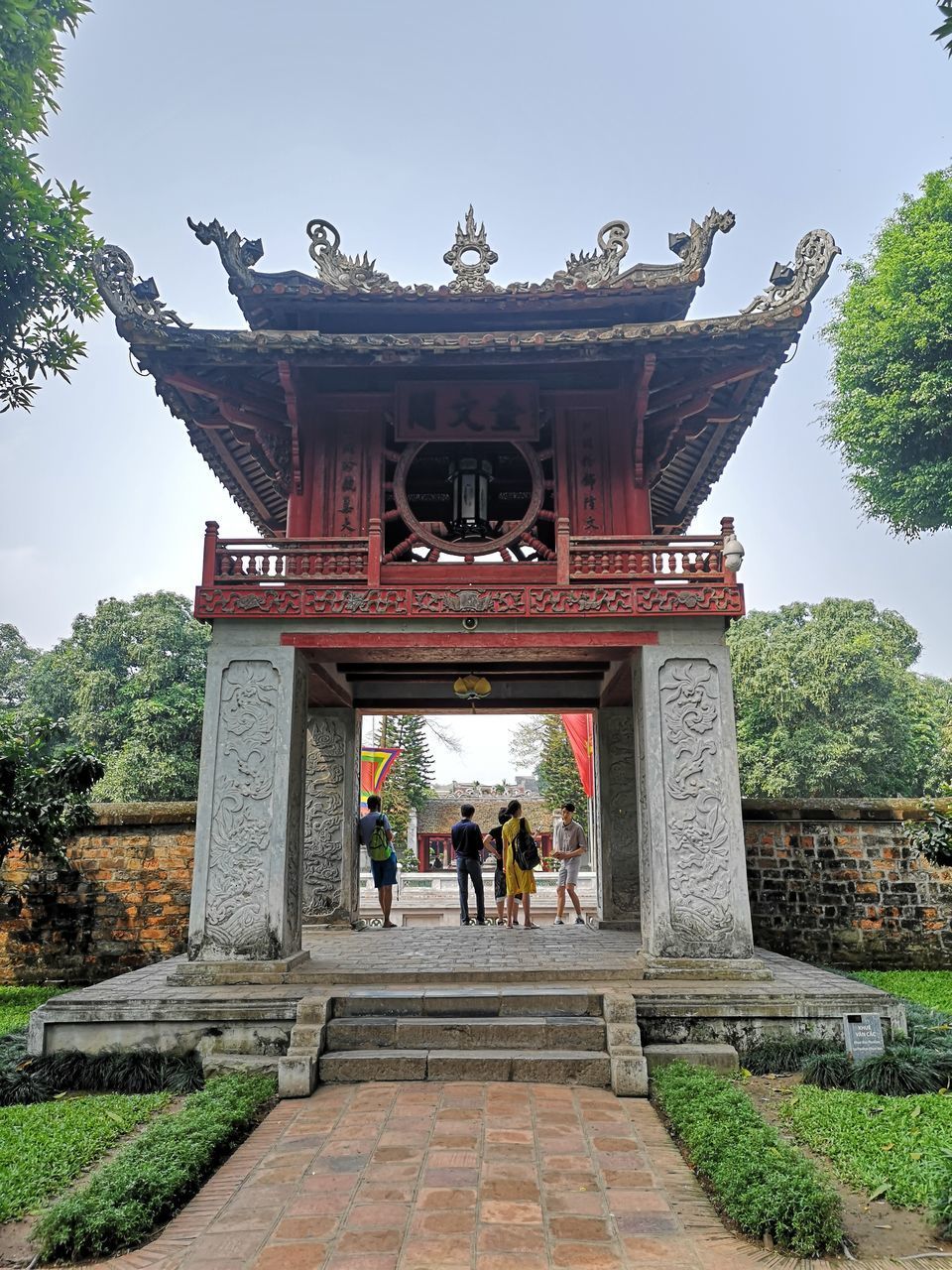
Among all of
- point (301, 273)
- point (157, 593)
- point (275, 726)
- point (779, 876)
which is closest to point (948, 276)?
point (779, 876)

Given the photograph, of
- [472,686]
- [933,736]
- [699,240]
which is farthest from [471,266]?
[933,736]

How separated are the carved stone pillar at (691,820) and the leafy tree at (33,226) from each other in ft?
21.9

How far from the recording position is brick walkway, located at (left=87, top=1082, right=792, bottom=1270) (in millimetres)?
3430

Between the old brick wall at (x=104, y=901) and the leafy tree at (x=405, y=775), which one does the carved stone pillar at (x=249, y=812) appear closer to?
the old brick wall at (x=104, y=901)

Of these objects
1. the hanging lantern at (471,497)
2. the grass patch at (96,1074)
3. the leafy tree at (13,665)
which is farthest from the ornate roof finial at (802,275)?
the leafy tree at (13,665)

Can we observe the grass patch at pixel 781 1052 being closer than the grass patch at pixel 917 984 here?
Yes

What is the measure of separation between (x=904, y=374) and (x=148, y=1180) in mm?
15397

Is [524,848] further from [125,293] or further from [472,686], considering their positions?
[125,293]

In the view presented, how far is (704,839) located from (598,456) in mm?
3863

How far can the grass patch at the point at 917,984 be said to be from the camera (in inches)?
322

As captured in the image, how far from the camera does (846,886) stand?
10320 mm

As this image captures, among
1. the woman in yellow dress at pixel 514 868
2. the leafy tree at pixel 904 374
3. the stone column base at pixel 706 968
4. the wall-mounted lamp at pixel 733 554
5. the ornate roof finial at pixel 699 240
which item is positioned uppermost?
the leafy tree at pixel 904 374

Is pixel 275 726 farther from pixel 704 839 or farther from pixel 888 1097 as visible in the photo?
pixel 888 1097

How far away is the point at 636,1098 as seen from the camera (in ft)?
17.6
